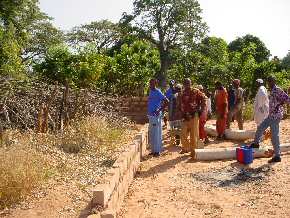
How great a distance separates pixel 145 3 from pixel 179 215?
3001 cm

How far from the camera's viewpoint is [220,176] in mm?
7309

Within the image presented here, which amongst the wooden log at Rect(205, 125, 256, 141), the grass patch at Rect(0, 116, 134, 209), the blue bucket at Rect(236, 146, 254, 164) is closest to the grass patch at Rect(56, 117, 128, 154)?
the grass patch at Rect(0, 116, 134, 209)

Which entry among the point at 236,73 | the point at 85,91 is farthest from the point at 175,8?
the point at 85,91

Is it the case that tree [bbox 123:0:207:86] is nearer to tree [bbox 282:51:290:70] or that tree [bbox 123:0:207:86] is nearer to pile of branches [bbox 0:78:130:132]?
tree [bbox 282:51:290:70]

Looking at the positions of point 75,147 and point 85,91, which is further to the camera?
point 85,91

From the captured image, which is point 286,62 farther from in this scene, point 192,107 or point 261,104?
point 192,107

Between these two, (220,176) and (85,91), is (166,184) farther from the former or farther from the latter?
(85,91)

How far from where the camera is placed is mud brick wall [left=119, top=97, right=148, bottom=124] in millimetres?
16062

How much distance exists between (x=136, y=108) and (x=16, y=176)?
405 inches

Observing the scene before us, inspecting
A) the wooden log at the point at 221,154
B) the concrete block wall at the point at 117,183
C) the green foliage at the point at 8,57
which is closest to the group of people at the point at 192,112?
the wooden log at the point at 221,154

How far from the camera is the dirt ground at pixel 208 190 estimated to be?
18.7 ft

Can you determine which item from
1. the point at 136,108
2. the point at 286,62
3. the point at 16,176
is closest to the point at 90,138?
the point at 16,176

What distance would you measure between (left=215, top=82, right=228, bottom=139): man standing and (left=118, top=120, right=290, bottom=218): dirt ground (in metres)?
2.34

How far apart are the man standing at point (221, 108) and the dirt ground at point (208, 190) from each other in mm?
2340
